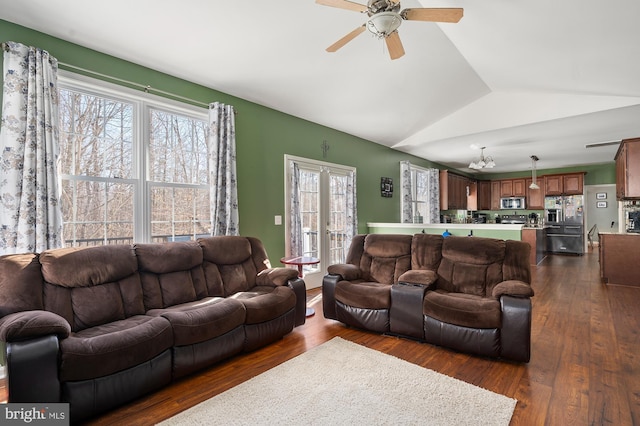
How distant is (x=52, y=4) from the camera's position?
7.76ft

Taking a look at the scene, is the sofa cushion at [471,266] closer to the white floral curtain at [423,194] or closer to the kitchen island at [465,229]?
the kitchen island at [465,229]

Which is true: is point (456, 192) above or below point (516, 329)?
above

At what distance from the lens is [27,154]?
2.46 m

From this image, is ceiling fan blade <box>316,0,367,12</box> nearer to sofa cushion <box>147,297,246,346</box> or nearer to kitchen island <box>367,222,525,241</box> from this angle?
sofa cushion <box>147,297,246,346</box>

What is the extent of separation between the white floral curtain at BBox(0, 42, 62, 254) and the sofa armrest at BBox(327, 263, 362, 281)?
8.44 feet

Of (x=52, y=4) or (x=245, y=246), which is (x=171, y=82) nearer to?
(x=52, y=4)

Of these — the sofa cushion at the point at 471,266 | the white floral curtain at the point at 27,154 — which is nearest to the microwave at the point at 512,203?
the sofa cushion at the point at 471,266

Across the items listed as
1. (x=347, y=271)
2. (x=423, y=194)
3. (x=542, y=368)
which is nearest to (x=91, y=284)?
(x=347, y=271)

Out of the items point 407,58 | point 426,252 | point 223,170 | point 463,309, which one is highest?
point 407,58

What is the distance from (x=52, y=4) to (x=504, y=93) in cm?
551

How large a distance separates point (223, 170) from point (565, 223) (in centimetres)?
947

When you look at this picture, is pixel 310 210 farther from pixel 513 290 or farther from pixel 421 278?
pixel 513 290

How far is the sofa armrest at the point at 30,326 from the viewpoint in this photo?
1.69 meters

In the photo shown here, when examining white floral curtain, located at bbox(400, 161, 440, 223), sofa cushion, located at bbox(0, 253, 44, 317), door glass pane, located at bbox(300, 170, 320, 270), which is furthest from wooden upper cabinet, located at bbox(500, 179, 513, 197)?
sofa cushion, located at bbox(0, 253, 44, 317)
